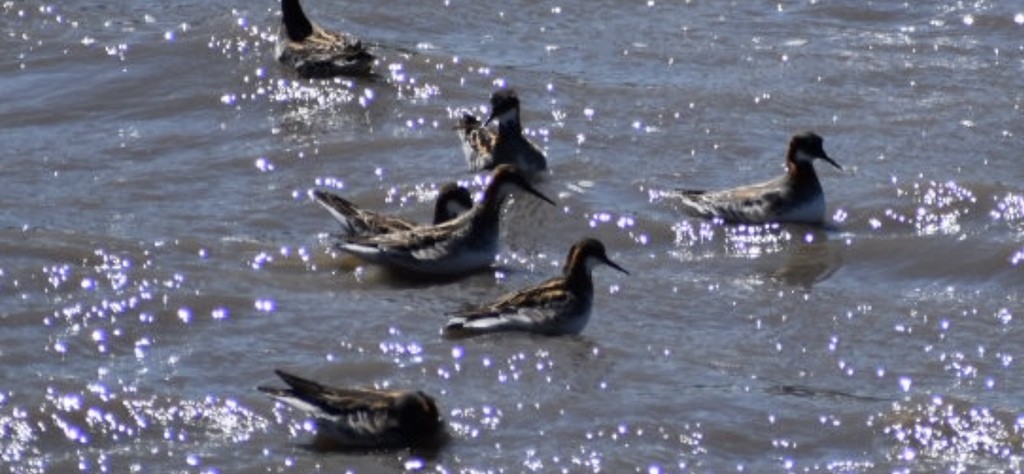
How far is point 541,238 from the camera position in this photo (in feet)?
50.6

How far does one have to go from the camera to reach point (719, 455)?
11.3 m

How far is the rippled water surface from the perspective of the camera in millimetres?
11562

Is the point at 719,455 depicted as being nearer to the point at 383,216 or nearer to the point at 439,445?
the point at 439,445

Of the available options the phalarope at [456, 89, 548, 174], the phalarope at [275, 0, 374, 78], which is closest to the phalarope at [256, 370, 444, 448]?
the phalarope at [456, 89, 548, 174]

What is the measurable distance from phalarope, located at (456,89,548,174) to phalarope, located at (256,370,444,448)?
16.8 feet

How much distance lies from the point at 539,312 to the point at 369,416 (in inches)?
83.1

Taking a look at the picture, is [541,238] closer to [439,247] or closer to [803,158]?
[439,247]

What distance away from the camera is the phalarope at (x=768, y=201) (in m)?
15.5

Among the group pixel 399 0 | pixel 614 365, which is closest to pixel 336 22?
pixel 399 0

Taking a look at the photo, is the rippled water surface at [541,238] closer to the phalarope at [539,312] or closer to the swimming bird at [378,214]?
the phalarope at [539,312]

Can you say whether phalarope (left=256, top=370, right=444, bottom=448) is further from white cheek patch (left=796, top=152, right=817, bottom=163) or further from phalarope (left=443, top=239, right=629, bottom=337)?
white cheek patch (left=796, top=152, right=817, bottom=163)

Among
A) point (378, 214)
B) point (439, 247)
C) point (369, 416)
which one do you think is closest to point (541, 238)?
point (378, 214)

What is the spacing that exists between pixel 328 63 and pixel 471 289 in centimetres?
526

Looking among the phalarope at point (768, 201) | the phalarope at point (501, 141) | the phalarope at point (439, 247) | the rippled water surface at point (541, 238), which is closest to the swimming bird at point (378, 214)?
the phalarope at point (439, 247)
